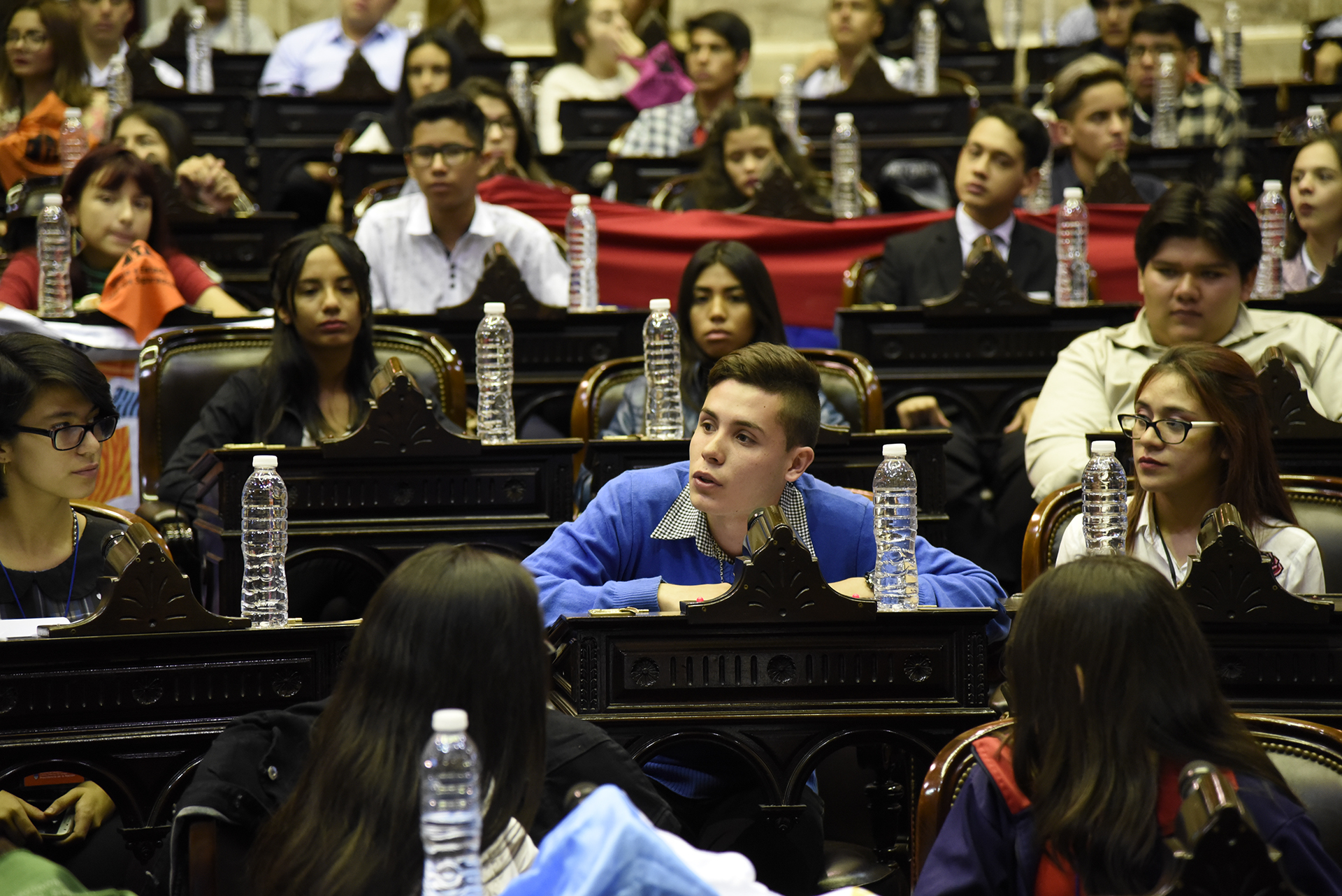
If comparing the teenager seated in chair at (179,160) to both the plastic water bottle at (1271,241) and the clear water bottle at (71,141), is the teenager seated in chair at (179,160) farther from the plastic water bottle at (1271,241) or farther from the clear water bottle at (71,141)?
the plastic water bottle at (1271,241)

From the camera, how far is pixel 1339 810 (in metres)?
1.86

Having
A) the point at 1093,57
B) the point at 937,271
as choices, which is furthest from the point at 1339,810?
the point at 1093,57

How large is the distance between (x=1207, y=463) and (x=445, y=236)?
9.79 ft

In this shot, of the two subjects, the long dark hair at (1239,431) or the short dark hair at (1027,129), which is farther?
the short dark hair at (1027,129)

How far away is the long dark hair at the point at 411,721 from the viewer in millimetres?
1514

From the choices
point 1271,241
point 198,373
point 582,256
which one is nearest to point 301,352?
point 198,373

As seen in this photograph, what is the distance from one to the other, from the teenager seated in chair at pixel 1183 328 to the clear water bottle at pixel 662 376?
0.84 m

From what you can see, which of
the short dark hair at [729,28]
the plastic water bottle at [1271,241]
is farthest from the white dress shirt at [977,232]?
the short dark hair at [729,28]

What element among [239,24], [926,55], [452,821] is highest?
[239,24]

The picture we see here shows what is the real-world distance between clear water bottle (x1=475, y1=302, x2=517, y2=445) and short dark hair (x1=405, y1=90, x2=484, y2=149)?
3.20ft

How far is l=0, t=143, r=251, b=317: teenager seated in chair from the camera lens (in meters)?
4.51

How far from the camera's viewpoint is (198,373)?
→ 393 cm

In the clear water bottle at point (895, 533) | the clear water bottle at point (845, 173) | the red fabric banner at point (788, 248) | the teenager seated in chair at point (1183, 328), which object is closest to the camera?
the clear water bottle at point (895, 533)

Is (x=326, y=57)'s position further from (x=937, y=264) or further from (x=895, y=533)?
(x=895, y=533)
